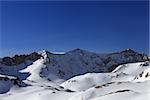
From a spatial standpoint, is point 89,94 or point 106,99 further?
point 89,94

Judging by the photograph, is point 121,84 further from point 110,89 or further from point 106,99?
point 106,99

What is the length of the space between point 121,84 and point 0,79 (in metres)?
96.4

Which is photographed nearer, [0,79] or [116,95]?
[116,95]

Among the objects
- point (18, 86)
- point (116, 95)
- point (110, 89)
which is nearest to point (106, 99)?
point (116, 95)

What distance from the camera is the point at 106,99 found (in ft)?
191

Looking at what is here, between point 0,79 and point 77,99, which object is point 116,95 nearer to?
point 77,99

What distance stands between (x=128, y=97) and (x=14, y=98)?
187ft

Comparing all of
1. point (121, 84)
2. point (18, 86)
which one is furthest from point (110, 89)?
point (18, 86)

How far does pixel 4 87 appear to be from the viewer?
546ft

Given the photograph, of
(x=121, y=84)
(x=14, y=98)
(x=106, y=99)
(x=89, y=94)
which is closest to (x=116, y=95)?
(x=106, y=99)

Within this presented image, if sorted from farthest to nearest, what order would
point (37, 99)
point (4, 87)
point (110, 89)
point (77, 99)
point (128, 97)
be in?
1. point (4, 87)
2. point (37, 99)
3. point (110, 89)
4. point (77, 99)
5. point (128, 97)

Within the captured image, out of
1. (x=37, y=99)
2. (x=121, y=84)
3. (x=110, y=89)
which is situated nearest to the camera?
(x=110, y=89)

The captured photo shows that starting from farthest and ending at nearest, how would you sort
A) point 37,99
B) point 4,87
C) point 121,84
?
point 4,87 < point 37,99 < point 121,84

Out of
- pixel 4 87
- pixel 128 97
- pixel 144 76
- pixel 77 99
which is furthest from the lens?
pixel 4 87
